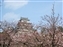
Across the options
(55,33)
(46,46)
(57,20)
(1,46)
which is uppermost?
(57,20)

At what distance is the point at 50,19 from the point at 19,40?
7031 mm

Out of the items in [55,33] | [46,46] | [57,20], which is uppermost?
[57,20]

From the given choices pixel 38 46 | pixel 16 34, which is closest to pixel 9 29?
pixel 16 34

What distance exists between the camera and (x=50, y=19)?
8812mm

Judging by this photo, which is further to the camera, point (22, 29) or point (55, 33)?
point (22, 29)

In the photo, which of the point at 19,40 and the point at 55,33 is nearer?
the point at 55,33

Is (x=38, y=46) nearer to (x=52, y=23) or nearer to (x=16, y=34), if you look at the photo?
(x=52, y=23)

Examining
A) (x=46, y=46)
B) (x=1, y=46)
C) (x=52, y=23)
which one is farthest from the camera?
(x=1, y=46)

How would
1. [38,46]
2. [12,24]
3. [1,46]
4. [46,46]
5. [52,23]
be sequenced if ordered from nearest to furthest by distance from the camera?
[52,23] → [46,46] → [38,46] → [1,46] → [12,24]

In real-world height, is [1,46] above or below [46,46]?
below

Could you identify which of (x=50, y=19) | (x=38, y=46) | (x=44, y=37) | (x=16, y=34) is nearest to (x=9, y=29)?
(x=16, y=34)

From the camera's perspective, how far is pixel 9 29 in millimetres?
15945

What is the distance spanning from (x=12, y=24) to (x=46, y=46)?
7285mm

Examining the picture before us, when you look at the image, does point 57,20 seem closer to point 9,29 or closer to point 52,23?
point 52,23
